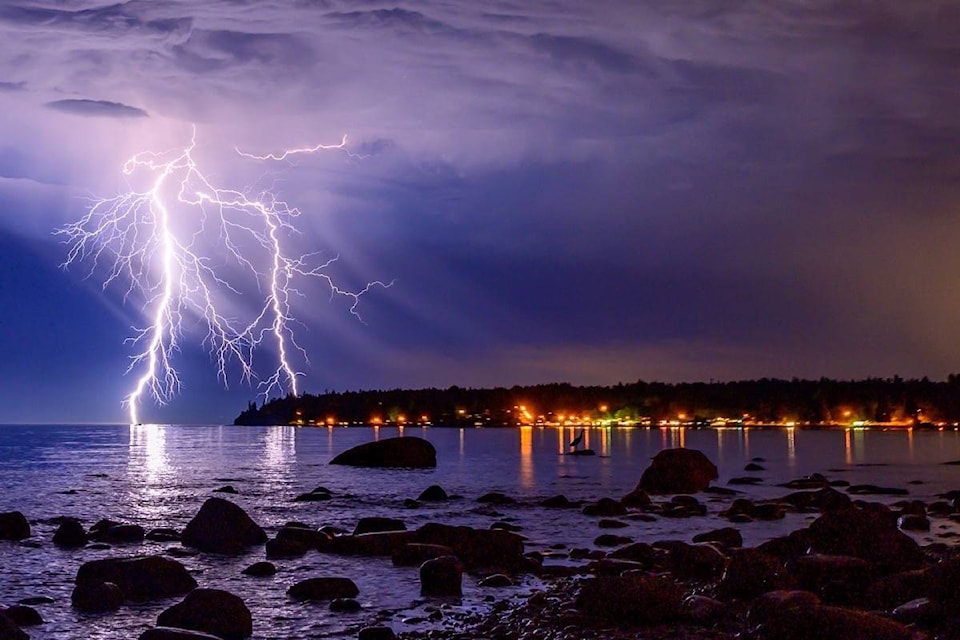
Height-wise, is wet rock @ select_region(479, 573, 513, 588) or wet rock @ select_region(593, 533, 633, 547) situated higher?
wet rock @ select_region(479, 573, 513, 588)

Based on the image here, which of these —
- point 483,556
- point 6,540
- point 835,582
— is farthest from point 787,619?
point 6,540

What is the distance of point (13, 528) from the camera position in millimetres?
24312

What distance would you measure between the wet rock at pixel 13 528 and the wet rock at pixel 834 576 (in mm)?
19029

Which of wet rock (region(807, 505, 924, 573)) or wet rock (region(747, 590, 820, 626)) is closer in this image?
wet rock (region(747, 590, 820, 626))

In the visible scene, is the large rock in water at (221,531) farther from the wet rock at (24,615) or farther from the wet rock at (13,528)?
the wet rock at (24,615)

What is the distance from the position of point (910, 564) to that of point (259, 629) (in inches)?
408

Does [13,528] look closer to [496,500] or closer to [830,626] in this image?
[496,500]

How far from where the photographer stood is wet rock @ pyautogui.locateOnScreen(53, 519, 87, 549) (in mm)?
22672

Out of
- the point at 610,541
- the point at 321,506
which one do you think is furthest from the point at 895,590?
the point at 321,506

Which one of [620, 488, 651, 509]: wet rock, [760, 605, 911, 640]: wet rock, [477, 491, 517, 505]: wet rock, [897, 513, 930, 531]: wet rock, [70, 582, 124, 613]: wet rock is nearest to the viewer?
[760, 605, 911, 640]: wet rock

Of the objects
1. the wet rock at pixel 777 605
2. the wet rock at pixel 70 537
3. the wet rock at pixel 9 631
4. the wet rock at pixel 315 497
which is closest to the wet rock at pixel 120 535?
the wet rock at pixel 70 537

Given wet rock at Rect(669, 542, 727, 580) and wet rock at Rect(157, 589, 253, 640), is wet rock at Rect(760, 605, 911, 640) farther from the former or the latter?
wet rock at Rect(157, 589, 253, 640)

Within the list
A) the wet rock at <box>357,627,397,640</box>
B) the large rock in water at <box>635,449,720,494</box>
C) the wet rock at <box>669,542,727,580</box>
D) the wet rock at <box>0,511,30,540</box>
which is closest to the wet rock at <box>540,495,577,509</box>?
the large rock in water at <box>635,449,720,494</box>

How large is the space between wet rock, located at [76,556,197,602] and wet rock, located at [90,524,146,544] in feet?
25.7
